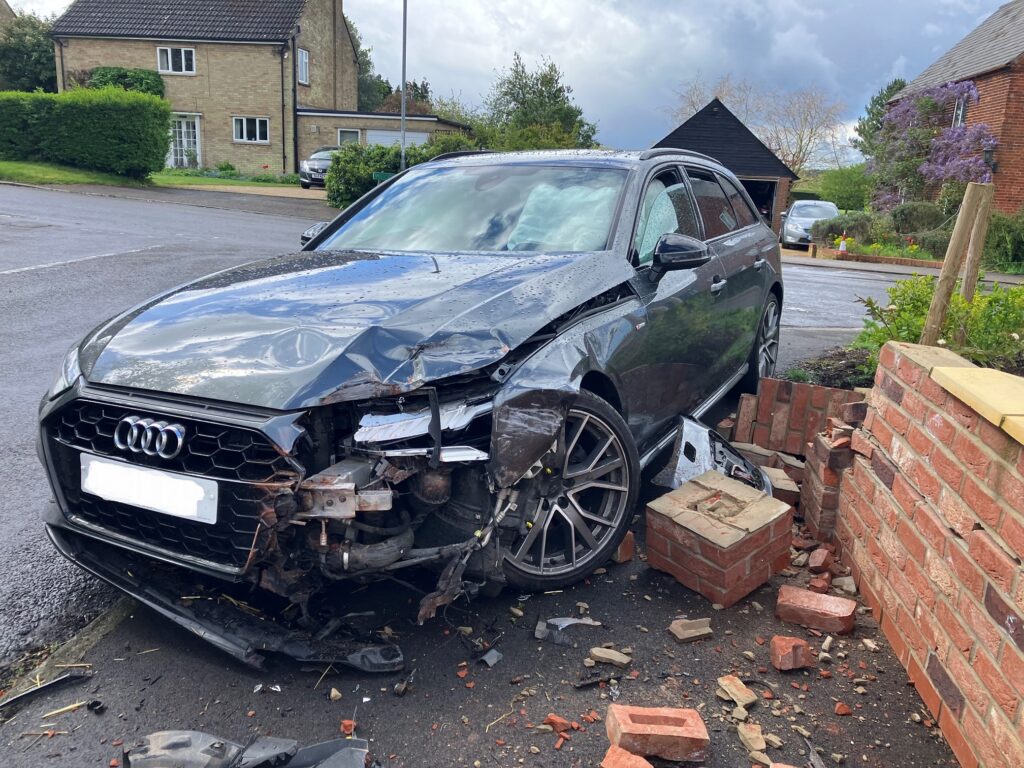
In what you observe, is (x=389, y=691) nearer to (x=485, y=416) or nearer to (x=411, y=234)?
(x=485, y=416)

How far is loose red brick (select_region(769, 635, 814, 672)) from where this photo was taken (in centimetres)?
286

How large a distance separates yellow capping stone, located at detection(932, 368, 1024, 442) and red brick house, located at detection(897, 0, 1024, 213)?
25710 millimetres

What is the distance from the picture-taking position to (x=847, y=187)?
3878 centimetres

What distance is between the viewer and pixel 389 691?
2689mm

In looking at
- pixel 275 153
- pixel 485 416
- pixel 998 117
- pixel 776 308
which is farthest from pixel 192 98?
pixel 485 416

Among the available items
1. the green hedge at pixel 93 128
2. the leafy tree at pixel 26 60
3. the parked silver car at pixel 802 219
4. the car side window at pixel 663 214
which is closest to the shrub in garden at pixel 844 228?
the parked silver car at pixel 802 219

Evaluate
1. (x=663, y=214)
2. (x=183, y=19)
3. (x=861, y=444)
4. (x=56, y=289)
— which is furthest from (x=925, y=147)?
(x=183, y=19)

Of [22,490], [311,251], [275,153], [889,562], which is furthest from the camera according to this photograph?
[275,153]

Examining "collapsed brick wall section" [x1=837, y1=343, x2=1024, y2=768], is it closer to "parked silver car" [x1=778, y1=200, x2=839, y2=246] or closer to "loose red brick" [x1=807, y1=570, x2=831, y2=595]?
"loose red brick" [x1=807, y1=570, x2=831, y2=595]

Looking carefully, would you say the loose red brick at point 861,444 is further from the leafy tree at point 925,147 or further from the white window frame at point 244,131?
the white window frame at point 244,131

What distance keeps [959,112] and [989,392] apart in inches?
1176

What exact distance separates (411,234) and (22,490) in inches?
90.5

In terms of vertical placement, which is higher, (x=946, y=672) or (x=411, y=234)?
(x=411, y=234)

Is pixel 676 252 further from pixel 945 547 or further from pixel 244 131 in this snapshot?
pixel 244 131
